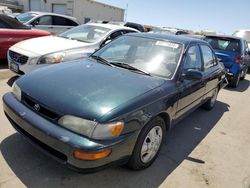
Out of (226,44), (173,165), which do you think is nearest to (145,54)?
(173,165)

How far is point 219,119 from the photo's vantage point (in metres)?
5.46

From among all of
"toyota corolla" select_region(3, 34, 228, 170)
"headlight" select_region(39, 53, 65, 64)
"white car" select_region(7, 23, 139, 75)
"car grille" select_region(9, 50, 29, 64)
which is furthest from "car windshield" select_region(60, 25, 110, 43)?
"toyota corolla" select_region(3, 34, 228, 170)

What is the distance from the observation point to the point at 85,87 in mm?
2939

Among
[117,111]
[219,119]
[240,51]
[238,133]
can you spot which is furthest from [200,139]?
[240,51]

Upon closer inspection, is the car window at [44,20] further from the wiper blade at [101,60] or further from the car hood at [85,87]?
the car hood at [85,87]

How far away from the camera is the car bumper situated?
244 centimetres

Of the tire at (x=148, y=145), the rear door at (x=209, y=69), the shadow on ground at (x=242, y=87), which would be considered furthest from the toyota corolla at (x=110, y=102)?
the shadow on ground at (x=242, y=87)

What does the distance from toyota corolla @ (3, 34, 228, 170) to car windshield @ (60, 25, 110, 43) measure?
8.37 feet

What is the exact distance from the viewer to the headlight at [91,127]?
2471 millimetres

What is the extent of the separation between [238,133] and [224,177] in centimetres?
176

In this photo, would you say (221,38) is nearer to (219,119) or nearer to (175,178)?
(219,119)

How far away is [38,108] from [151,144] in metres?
1.38

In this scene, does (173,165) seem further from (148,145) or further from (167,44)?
(167,44)

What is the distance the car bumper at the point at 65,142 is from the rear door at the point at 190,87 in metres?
1.28
